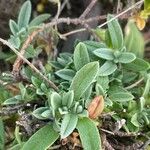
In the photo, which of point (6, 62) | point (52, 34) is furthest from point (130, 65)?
point (6, 62)

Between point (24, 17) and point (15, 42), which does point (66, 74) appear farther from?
point (24, 17)

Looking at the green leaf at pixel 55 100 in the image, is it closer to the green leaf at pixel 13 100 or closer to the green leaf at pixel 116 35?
the green leaf at pixel 13 100

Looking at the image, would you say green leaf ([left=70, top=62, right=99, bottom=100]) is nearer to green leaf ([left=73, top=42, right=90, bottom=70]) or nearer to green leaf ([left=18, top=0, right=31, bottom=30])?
green leaf ([left=73, top=42, right=90, bottom=70])

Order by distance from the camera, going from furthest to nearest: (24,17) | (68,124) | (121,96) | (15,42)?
(24,17) < (15,42) < (121,96) < (68,124)

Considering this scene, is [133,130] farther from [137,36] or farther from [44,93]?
[137,36]

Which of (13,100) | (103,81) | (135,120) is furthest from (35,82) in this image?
(135,120)

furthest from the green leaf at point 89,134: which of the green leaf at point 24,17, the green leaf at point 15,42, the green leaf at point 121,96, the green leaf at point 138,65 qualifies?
the green leaf at point 24,17
